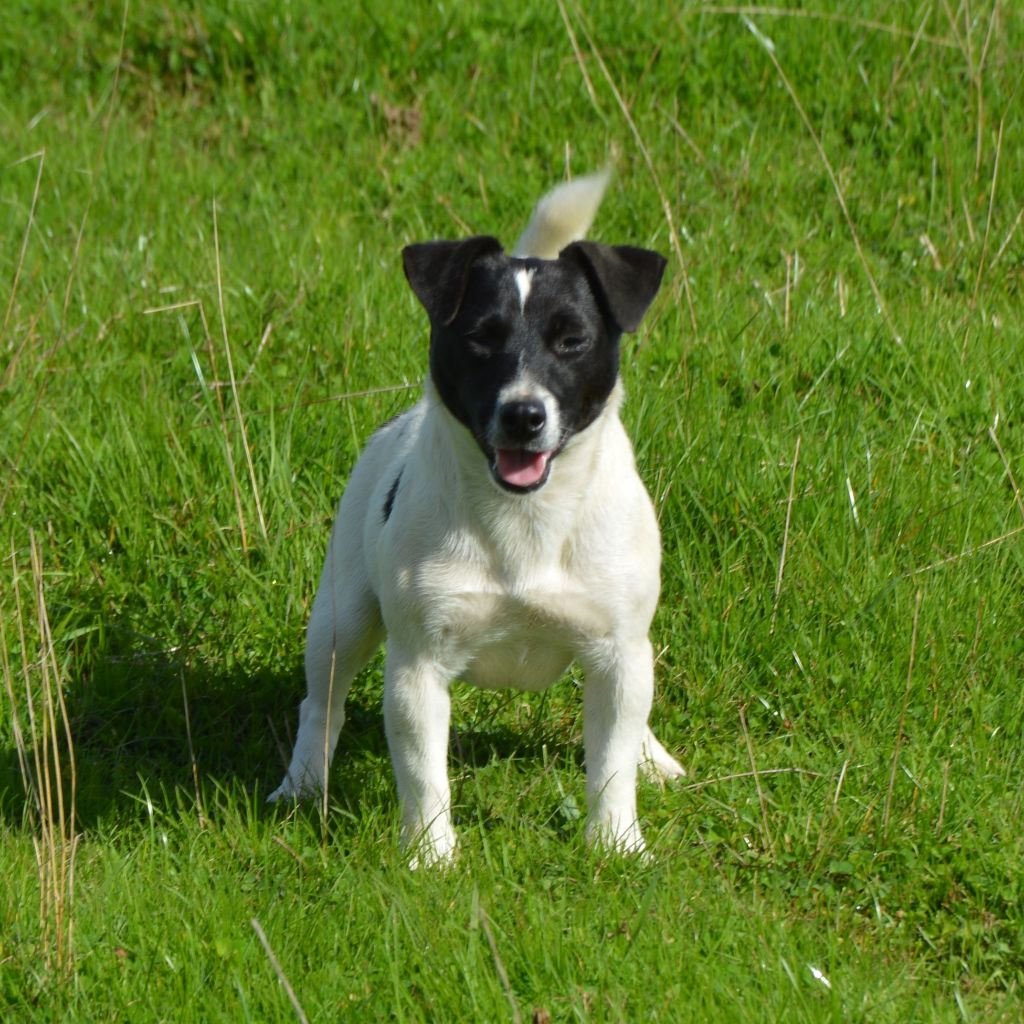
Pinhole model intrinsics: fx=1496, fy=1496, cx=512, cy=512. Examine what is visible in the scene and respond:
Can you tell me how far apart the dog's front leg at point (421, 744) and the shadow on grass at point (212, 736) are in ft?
1.37

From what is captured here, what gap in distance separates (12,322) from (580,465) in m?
2.89

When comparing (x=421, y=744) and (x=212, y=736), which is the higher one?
(x=421, y=744)

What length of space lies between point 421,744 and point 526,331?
1.02 m

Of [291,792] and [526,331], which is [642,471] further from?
[291,792]

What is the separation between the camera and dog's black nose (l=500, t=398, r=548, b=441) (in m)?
3.34

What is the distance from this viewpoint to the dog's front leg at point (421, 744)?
3613 mm

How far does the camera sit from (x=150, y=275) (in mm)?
5961

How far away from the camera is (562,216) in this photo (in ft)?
12.5

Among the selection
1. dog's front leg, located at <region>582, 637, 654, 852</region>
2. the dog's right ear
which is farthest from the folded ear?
dog's front leg, located at <region>582, 637, 654, 852</region>

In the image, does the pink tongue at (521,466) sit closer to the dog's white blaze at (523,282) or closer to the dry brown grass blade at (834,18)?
the dog's white blaze at (523,282)

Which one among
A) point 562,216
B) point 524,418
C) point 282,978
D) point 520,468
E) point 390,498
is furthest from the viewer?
point 390,498

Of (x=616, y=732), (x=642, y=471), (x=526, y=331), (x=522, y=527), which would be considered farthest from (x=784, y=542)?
(x=526, y=331)

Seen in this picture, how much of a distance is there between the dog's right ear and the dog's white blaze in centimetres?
11

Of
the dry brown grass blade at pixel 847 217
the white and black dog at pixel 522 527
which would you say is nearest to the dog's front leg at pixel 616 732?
the white and black dog at pixel 522 527
